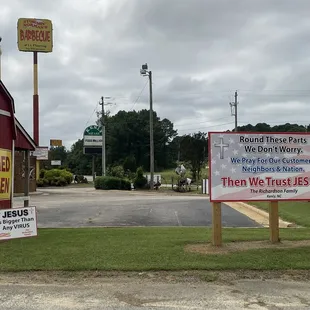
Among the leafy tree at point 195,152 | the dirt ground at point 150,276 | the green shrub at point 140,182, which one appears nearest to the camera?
the dirt ground at point 150,276

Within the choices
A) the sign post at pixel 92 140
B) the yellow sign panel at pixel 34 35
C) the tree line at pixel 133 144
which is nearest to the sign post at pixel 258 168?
the yellow sign panel at pixel 34 35

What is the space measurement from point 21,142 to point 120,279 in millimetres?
7771

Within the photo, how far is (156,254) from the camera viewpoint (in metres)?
8.25

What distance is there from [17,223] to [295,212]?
12.6m

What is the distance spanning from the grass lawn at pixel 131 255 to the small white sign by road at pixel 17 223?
1.13 ft

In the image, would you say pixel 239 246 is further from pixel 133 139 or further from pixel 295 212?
pixel 133 139

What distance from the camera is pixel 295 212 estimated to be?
1823 centimetres

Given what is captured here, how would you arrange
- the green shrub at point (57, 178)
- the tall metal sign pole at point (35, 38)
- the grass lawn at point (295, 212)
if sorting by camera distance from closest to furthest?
the grass lawn at point (295, 212) → the tall metal sign pole at point (35, 38) → the green shrub at point (57, 178)

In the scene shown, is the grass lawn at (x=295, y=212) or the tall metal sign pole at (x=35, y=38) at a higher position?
the tall metal sign pole at (x=35, y=38)

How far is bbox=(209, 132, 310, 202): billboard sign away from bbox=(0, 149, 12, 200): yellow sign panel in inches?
206

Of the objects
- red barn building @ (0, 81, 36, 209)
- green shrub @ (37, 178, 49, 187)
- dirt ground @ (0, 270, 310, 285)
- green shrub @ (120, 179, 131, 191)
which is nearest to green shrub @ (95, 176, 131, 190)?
green shrub @ (120, 179, 131, 191)

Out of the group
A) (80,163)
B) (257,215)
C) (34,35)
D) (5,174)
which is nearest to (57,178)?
(34,35)

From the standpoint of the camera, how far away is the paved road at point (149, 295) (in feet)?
18.3

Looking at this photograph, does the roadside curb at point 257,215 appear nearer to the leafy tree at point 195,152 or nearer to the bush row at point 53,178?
the leafy tree at point 195,152
